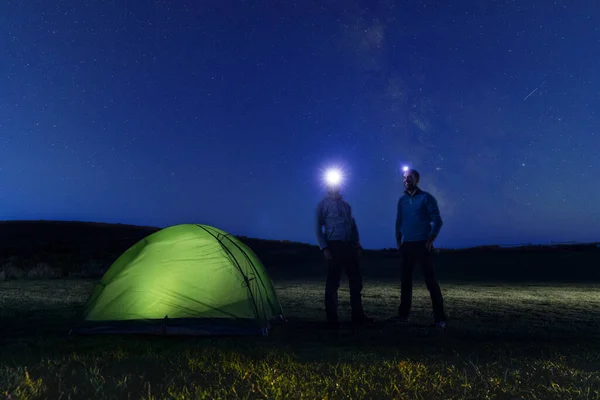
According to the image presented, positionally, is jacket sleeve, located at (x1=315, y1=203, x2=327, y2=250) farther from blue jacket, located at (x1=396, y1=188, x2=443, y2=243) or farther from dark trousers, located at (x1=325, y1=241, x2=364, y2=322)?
blue jacket, located at (x1=396, y1=188, x2=443, y2=243)

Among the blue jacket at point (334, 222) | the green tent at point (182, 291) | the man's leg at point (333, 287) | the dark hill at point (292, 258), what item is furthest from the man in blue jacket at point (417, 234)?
the dark hill at point (292, 258)

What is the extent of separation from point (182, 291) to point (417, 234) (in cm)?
408

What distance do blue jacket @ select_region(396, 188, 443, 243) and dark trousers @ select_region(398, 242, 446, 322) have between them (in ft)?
0.54

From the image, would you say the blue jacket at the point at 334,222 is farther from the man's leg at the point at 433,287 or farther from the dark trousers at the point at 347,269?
the man's leg at the point at 433,287

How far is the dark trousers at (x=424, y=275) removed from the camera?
29.8 ft

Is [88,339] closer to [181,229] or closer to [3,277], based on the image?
[181,229]

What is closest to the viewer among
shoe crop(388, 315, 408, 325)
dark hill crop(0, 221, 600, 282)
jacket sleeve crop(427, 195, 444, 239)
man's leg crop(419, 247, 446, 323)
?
man's leg crop(419, 247, 446, 323)

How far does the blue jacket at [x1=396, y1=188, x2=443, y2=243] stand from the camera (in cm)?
919

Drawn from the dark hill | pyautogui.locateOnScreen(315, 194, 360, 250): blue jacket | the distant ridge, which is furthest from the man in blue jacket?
the distant ridge

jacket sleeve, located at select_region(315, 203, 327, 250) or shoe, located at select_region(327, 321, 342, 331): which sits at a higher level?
jacket sleeve, located at select_region(315, 203, 327, 250)

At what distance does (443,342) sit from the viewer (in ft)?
24.4

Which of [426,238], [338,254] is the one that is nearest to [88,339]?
[338,254]

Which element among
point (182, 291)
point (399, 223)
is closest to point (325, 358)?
point (182, 291)

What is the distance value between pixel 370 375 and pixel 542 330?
5.07 meters
